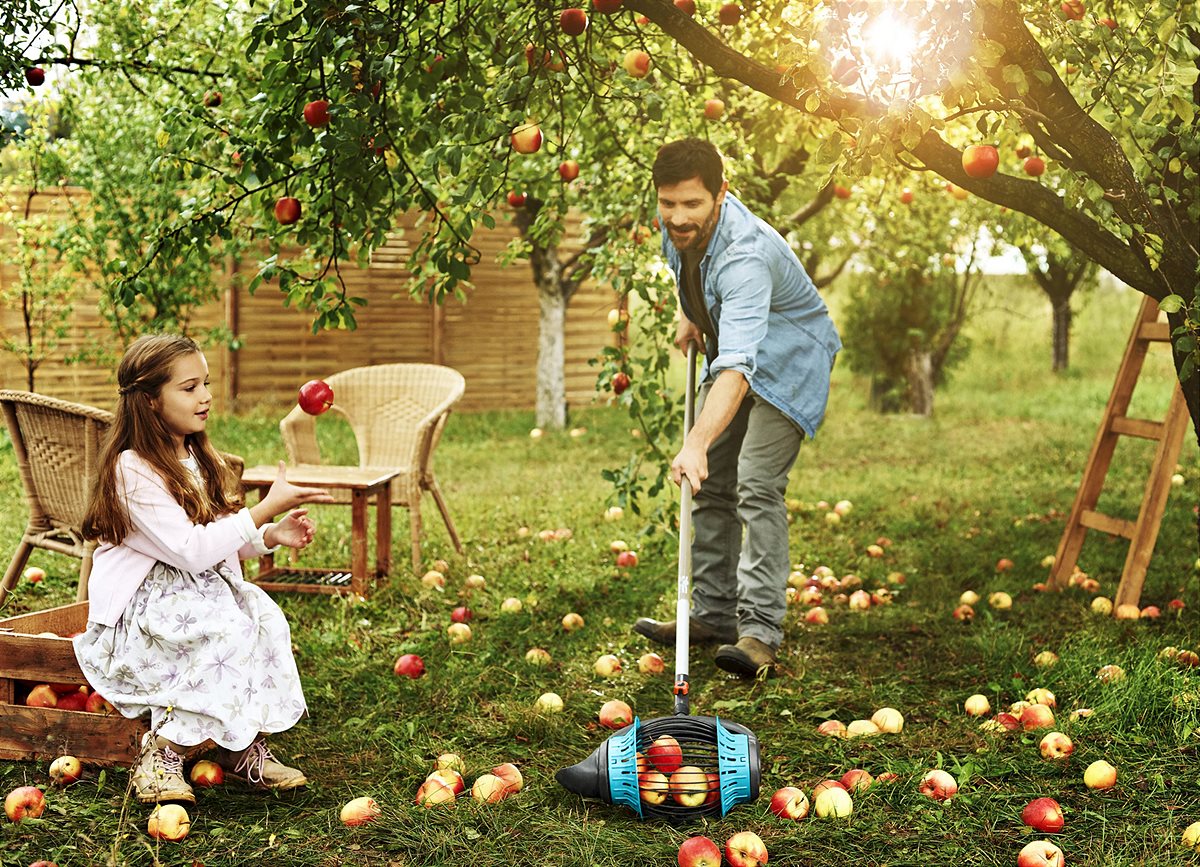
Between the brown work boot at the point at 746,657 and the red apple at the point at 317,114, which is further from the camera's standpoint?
the brown work boot at the point at 746,657

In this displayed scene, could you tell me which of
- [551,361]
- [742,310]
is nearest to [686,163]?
[742,310]

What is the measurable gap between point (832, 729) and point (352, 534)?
8.12 feet

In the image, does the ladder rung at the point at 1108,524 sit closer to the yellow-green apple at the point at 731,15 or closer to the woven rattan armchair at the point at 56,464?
the yellow-green apple at the point at 731,15

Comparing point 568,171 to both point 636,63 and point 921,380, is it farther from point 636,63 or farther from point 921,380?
point 921,380

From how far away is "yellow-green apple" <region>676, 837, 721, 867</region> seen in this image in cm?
243

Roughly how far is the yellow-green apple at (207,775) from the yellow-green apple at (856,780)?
1619 mm

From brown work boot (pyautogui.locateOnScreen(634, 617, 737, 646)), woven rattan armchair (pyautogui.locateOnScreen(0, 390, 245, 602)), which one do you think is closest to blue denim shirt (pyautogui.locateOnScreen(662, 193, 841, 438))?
brown work boot (pyautogui.locateOnScreen(634, 617, 737, 646))

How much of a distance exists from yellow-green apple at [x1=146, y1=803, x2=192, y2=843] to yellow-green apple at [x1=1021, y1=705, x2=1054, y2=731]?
2.28 metres

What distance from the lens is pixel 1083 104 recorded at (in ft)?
10.8

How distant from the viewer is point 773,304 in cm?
391

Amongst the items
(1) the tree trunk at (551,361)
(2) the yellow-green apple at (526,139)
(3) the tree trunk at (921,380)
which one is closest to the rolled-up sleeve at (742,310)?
(2) the yellow-green apple at (526,139)

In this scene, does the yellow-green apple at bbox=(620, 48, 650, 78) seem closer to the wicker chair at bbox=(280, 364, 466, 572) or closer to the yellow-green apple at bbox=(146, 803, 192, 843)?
the wicker chair at bbox=(280, 364, 466, 572)

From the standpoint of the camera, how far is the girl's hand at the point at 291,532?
288cm

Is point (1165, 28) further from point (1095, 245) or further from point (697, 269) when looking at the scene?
point (697, 269)
